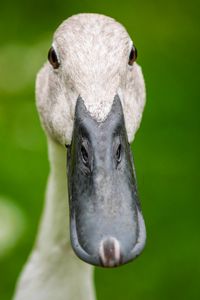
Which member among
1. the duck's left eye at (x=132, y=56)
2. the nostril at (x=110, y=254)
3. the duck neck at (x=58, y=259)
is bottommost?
the duck neck at (x=58, y=259)

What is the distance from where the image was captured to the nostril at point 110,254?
6.92 feet

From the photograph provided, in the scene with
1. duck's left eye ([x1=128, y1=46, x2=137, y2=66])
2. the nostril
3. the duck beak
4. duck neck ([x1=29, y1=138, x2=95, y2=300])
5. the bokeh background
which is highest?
duck's left eye ([x1=128, y1=46, x2=137, y2=66])

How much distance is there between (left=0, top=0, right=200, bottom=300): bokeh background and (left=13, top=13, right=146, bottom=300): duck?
101cm

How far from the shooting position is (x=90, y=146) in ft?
7.45

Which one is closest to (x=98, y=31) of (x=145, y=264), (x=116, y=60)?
(x=116, y=60)

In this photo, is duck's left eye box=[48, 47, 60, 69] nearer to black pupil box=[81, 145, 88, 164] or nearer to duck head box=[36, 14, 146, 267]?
duck head box=[36, 14, 146, 267]

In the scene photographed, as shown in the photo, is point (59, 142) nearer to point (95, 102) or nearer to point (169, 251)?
point (95, 102)

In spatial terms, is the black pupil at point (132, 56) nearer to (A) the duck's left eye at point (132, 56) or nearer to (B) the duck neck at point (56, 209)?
(A) the duck's left eye at point (132, 56)

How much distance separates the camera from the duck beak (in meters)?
2.14

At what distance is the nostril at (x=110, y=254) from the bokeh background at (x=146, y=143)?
1.77 metres

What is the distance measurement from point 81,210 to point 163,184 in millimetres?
2216

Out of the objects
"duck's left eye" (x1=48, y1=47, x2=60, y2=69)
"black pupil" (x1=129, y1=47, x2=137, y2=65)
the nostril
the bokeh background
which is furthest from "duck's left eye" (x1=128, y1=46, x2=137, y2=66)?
the bokeh background

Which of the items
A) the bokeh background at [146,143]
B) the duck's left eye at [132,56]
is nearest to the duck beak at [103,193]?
the duck's left eye at [132,56]

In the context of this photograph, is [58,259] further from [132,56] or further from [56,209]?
[132,56]
